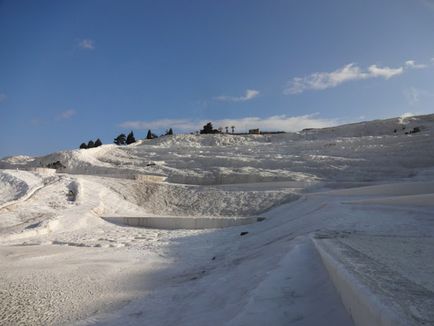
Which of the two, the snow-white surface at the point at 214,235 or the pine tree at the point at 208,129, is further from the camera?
the pine tree at the point at 208,129

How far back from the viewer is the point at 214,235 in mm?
9812

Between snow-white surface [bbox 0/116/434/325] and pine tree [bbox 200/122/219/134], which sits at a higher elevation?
pine tree [bbox 200/122/219/134]

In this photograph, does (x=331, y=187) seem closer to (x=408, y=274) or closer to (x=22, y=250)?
(x=22, y=250)

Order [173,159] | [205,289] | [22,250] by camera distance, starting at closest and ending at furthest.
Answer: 1. [205,289]
2. [22,250]
3. [173,159]

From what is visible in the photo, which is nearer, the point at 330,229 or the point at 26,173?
the point at 330,229

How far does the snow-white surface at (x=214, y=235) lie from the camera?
3.45 metres

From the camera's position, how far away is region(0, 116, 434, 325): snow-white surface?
345 centimetres

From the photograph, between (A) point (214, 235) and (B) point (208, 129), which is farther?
(B) point (208, 129)

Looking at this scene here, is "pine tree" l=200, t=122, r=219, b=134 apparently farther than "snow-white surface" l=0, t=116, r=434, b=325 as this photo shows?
Yes

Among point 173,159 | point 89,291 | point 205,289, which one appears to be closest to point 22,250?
point 89,291

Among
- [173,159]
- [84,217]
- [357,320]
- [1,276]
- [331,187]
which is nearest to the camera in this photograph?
[357,320]

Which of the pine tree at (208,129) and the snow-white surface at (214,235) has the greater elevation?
the pine tree at (208,129)

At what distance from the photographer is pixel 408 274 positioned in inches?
113

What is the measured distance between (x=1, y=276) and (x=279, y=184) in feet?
35.1
